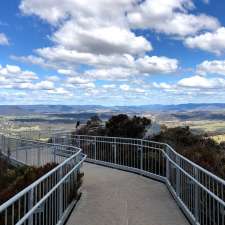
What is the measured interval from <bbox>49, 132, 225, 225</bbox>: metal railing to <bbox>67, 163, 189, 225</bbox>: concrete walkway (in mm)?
322

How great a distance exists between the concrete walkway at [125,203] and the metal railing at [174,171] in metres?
0.32

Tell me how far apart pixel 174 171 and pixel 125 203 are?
163 centimetres

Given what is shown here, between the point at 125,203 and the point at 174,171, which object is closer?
the point at 125,203

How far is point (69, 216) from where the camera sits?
9.68m

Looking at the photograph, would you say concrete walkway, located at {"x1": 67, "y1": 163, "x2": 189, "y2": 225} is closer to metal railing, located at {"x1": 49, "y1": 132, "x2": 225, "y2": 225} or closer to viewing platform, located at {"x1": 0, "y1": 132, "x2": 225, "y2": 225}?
viewing platform, located at {"x1": 0, "y1": 132, "x2": 225, "y2": 225}

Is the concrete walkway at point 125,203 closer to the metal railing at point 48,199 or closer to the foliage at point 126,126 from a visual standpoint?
the metal railing at point 48,199

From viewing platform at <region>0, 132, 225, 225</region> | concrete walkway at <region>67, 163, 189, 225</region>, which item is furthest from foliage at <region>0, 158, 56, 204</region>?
concrete walkway at <region>67, 163, 189, 225</region>

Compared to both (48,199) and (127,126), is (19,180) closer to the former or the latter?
(48,199)

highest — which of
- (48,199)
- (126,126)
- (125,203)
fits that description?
(126,126)

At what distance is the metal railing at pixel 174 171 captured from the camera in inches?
285

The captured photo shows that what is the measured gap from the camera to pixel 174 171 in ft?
38.3

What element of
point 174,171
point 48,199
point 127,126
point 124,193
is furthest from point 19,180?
point 127,126

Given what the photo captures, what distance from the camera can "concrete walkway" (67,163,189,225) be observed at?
930 centimetres

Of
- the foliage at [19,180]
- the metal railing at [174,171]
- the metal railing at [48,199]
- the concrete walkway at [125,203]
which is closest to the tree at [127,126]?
the metal railing at [174,171]
